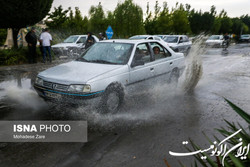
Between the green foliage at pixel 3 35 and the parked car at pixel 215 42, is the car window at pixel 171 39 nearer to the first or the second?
the parked car at pixel 215 42

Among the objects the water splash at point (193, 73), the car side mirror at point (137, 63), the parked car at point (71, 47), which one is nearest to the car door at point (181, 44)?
the parked car at point (71, 47)

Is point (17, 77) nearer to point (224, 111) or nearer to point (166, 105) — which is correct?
point (166, 105)

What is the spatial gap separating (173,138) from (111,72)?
1.77 m

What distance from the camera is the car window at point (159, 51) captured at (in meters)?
6.30

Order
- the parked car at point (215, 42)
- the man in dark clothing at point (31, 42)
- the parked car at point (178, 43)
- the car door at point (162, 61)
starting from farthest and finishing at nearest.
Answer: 1. the parked car at point (215, 42)
2. the parked car at point (178, 43)
3. the man in dark clothing at point (31, 42)
4. the car door at point (162, 61)

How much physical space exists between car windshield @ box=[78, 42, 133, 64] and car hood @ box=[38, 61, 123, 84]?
26cm

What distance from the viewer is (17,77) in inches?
371

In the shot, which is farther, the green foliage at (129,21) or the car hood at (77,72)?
the green foliage at (129,21)

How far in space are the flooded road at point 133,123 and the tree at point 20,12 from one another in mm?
5552

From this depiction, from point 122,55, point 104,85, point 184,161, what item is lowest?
point 184,161

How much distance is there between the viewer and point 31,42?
12688 mm

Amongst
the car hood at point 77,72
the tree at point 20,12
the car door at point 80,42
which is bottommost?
the car hood at point 77,72

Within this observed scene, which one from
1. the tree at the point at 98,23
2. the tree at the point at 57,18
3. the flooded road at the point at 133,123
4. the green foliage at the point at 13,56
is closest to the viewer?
the flooded road at the point at 133,123

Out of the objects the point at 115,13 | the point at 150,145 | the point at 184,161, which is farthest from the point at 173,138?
the point at 115,13
